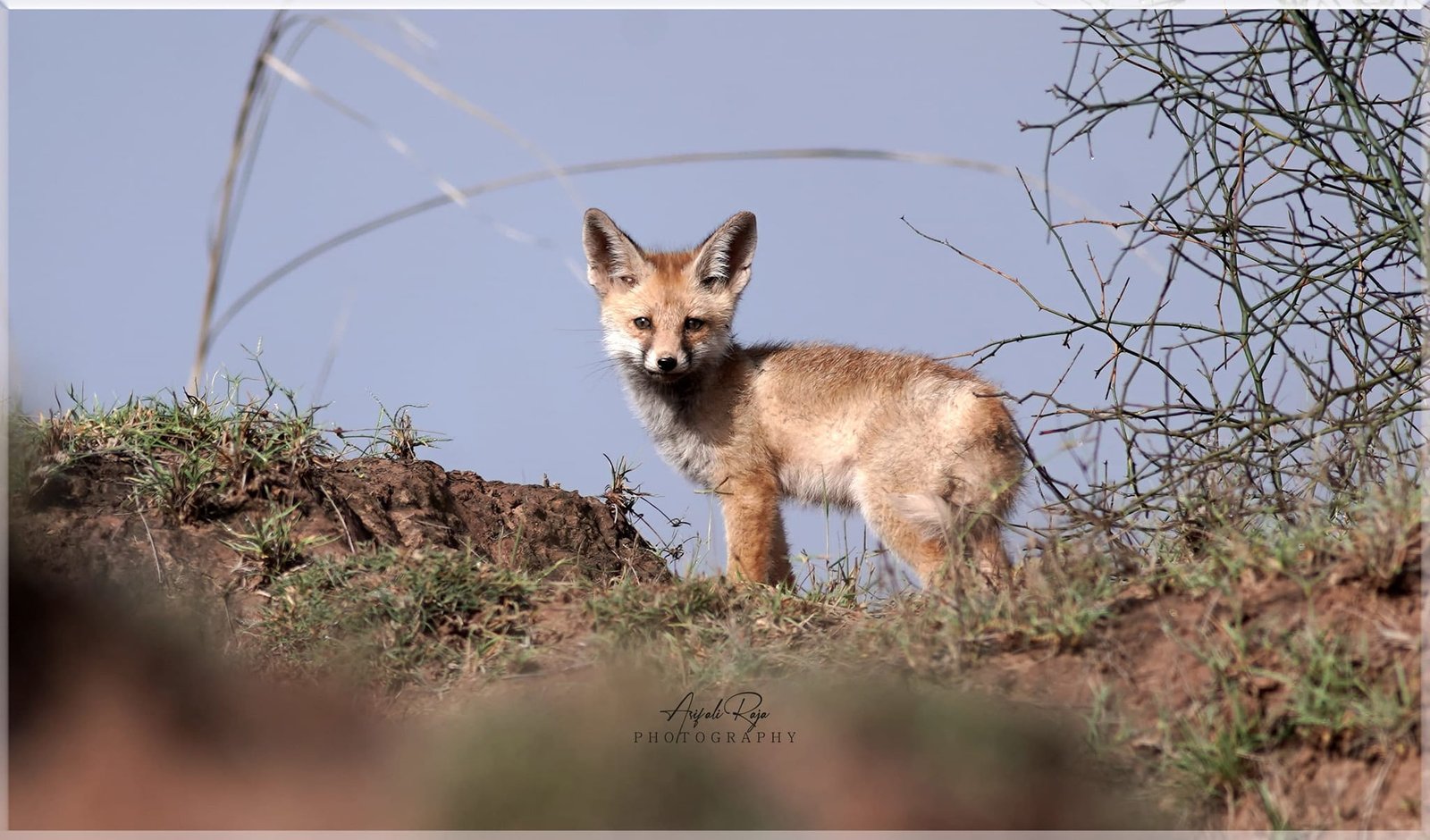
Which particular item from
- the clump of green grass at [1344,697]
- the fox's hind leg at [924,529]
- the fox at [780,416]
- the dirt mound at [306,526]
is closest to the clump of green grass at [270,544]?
the dirt mound at [306,526]

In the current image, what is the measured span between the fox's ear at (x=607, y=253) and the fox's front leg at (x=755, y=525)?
141 cm

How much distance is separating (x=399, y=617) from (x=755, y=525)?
2300 mm

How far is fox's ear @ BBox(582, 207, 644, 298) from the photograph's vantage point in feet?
21.5

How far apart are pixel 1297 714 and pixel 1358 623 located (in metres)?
0.42

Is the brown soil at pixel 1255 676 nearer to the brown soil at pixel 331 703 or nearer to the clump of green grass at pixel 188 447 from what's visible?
the brown soil at pixel 331 703

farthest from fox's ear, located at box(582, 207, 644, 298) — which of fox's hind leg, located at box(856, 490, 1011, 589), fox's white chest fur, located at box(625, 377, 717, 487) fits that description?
fox's hind leg, located at box(856, 490, 1011, 589)

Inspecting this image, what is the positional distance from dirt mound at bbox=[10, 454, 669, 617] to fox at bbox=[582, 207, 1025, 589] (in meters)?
0.69

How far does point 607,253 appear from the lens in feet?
22.0

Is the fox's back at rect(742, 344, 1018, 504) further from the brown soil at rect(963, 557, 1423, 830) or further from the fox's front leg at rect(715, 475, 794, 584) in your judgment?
the brown soil at rect(963, 557, 1423, 830)

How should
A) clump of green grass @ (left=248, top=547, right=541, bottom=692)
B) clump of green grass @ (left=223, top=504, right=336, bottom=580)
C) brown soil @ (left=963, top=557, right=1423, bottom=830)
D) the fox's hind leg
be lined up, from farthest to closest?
1. the fox's hind leg
2. clump of green grass @ (left=223, top=504, right=336, bottom=580)
3. clump of green grass @ (left=248, top=547, right=541, bottom=692)
4. brown soil @ (left=963, top=557, right=1423, bottom=830)

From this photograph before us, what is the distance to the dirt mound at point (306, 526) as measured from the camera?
440 centimetres

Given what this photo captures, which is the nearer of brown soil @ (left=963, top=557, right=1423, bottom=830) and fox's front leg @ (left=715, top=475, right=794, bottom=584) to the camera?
brown soil @ (left=963, top=557, right=1423, bottom=830)

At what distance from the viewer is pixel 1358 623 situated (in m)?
3.36

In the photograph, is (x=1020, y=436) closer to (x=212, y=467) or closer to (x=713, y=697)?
(x=713, y=697)
